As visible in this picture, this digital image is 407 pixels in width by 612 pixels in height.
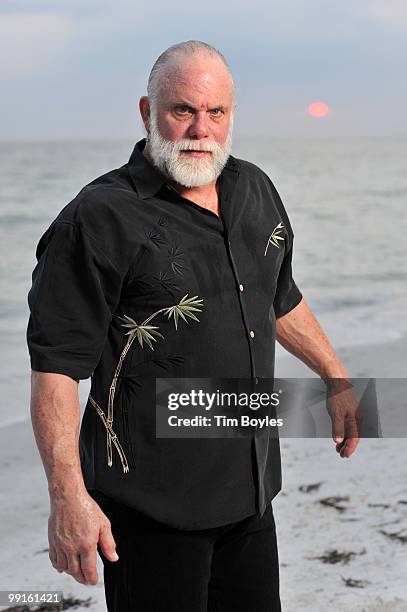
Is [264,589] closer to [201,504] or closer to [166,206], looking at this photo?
[201,504]

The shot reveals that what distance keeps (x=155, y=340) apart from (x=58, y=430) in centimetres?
38

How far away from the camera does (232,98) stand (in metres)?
2.64

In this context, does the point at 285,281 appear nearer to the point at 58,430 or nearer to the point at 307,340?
the point at 307,340

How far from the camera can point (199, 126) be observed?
8.38 ft

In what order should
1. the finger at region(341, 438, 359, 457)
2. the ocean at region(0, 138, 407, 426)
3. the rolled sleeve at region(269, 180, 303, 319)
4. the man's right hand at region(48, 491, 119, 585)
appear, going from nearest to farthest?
the man's right hand at region(48, 491, 119, 585) < the rolled sleeve at region(269, 180, 303, 319) < the finger at region(341, 438, 359, 457) < the ocean at region(0, 138, 407, 426)

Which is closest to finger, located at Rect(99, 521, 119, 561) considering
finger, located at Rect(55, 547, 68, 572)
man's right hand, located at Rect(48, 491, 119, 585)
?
man's right hand, located at Rect(48, 491, 119, 585)

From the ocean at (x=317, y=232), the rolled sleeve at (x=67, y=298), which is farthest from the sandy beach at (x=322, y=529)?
the ocean at (x=317, y=232)

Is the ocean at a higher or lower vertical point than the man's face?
higher

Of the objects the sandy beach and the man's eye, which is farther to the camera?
the sandy beach

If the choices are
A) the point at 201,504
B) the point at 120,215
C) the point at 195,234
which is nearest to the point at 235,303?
the point at 195,234

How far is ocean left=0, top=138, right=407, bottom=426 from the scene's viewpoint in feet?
44.7

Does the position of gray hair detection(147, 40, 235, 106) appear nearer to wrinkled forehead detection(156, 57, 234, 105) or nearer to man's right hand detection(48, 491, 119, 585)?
wrinkled forehead detection(156, 57, 234, 105)

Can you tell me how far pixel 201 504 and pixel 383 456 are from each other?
3.78 meters

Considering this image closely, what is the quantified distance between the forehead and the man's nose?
0.03 metres
